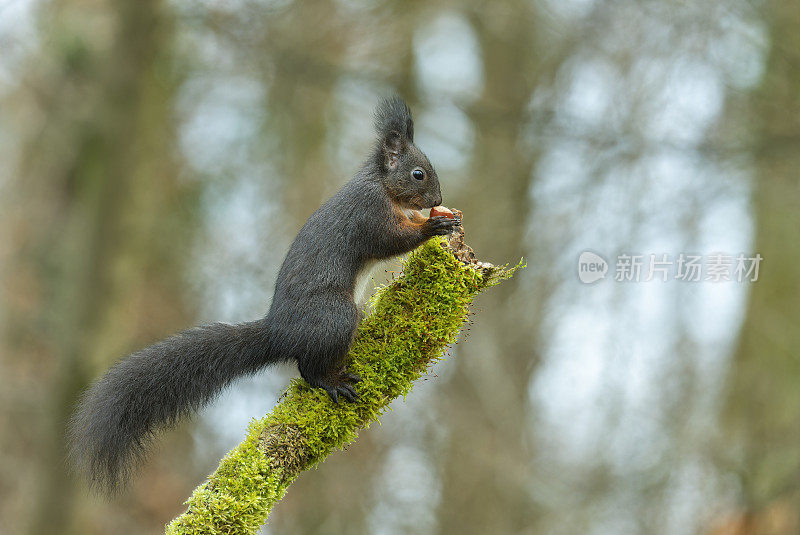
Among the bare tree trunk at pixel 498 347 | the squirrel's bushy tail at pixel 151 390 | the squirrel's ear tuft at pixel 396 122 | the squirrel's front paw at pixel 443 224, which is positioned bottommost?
the squirrel's bushy tail at pixel 151 390

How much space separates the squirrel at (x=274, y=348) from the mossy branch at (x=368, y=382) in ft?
0.22

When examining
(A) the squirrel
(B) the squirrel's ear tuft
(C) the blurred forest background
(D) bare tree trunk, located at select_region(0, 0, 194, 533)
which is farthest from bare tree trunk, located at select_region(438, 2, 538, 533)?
(A) the squirrel

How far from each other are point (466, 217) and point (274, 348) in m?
4.46

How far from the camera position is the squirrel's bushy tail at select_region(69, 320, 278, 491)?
263 centimetres

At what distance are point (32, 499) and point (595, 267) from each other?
4395 mm

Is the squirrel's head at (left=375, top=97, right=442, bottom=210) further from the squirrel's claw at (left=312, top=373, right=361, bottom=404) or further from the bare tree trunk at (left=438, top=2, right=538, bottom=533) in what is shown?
the bare tree trunk at (left=438, top=2, right=538, bottom=533)

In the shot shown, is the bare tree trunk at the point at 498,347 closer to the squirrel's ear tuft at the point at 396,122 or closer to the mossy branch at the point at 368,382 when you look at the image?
the squirrel's ear tuft at the point at 396,122

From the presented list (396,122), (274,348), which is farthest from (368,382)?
(396,122)

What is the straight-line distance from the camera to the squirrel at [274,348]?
265cm

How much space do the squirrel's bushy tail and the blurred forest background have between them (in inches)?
120

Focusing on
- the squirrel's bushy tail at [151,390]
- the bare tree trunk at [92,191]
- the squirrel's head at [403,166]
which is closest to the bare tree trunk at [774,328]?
the squirrel's head at [403,166]

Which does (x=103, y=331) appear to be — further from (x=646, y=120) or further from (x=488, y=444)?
(x=646, y=120)

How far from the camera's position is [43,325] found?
26.2 feet

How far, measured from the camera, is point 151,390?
9.02ft
